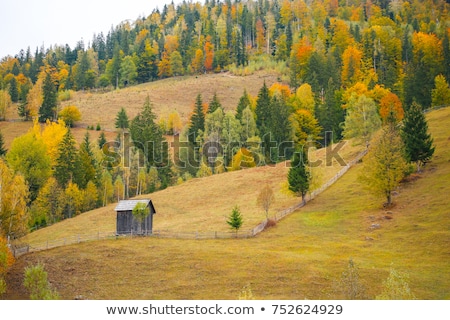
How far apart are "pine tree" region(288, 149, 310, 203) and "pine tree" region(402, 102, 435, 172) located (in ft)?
43.4

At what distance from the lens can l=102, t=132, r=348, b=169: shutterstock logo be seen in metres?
85.8

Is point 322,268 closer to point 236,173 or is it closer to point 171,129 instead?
point 236,173

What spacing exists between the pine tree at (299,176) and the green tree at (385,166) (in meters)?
7.03

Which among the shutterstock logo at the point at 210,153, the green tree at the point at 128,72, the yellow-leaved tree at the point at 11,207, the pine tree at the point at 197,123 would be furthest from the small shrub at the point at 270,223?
the green tree at the point at 128,72

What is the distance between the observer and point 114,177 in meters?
85.0

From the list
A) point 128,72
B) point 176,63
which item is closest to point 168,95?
point 176,63

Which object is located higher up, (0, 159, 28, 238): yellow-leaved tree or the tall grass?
the tall grass

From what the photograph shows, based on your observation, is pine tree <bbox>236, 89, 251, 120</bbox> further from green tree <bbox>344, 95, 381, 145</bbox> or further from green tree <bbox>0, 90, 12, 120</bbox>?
green tree <bbox>0, 90, 12, 120</bbox>

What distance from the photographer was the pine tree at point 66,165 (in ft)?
245

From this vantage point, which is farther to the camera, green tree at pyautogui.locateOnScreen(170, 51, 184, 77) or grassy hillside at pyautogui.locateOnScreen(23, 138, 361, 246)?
green tree at pyautogui.locateOnScreen(170, 51, 184, 77)

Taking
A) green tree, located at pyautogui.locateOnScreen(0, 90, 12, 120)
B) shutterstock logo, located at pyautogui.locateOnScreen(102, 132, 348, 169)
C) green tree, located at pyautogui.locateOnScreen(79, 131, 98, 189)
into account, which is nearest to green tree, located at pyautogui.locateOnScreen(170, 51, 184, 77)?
green tree, located at pyautogui.locateOnScreen(0, 90, 12, 120)

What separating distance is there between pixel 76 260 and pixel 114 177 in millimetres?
44608

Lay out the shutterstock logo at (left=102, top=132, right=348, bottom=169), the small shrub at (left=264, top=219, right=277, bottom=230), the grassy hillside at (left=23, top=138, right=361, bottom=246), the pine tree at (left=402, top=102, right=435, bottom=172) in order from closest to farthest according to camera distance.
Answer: the small shrub at (left=264, top=219, right=277, bottom=230) < the grassy hillside at (left=23, top=138, right=361, bottom=246) < the pine tree at (left=402, top=102, right=435, bottom=172) < the shutterstock logo at (left=102, top=132, right=348, bottom=169)

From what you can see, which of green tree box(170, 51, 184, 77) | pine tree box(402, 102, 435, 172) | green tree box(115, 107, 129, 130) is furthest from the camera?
green tree box(170, 51, 184, 77)
